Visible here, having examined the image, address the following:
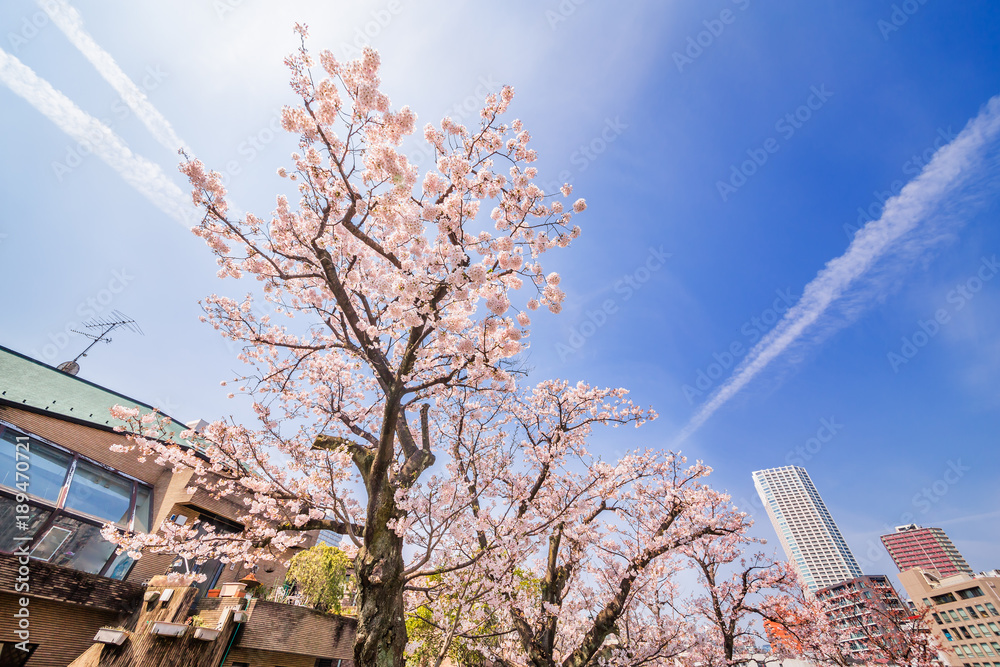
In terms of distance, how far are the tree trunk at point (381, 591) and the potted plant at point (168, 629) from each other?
A: 8.98 feet

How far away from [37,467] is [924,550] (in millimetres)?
275761

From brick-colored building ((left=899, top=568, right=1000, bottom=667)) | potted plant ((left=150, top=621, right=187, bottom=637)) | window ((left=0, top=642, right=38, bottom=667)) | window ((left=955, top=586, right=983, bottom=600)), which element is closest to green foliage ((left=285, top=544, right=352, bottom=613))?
window ((left=0, top=642, right=38, bottom=667))

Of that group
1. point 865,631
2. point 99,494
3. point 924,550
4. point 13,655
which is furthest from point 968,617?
point 924,550

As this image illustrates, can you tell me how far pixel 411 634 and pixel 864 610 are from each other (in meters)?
16.6

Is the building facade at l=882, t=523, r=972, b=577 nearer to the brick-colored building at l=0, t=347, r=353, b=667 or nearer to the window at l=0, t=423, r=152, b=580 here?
the brick-colored building at l=0, t=347, r=353, b=667

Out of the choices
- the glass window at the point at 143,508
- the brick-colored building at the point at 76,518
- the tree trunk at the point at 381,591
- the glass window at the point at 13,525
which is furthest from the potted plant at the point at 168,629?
the glass window at the point at 143,508

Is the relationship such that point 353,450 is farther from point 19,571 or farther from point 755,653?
point 755,653

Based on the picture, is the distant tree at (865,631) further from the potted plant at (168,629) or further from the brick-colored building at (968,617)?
the brick-colored building at (968,617)

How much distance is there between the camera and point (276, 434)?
8.97 meters

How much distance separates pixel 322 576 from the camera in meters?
11.3

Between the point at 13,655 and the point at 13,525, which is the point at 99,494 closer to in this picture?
the point at 13,525

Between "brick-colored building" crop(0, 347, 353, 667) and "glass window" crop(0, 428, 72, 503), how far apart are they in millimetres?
24

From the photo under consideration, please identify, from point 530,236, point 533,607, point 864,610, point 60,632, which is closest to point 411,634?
point 533,607

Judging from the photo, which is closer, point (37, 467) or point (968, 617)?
point (37, 467)
